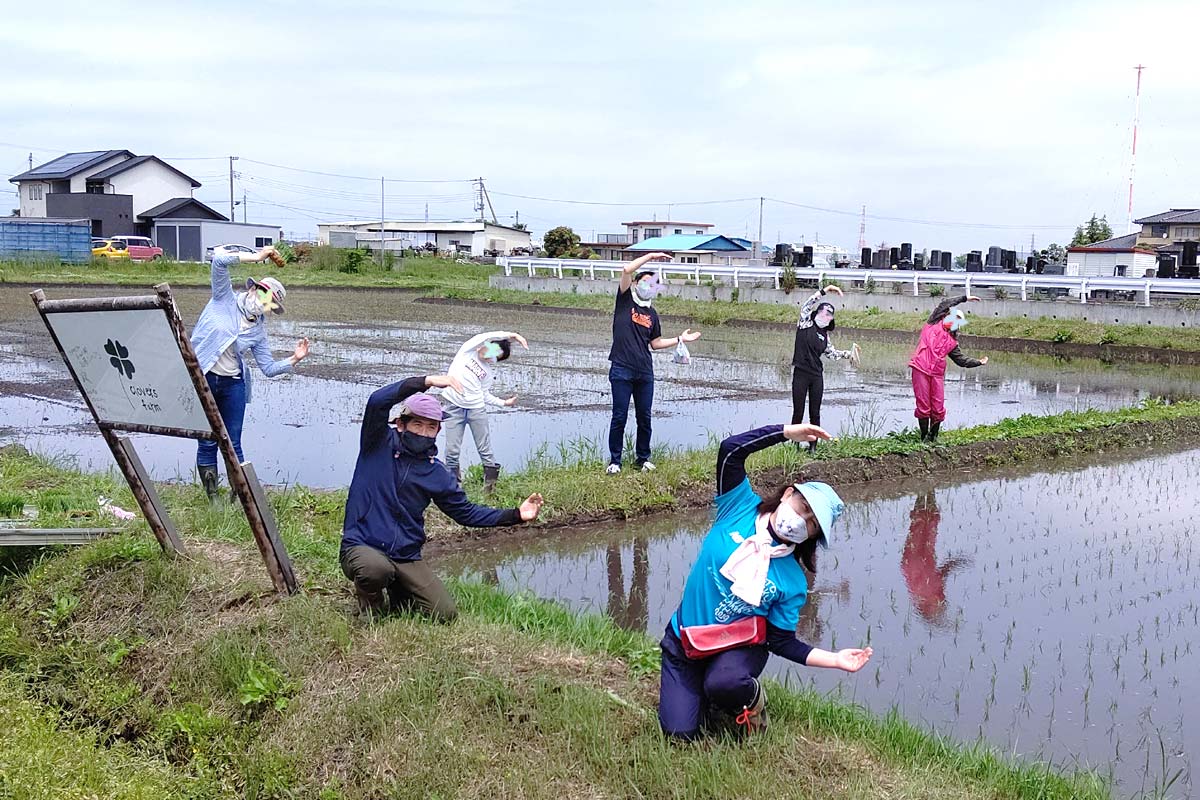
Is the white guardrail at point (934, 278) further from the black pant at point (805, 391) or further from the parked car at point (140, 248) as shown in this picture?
the parked car at point (140, 248)

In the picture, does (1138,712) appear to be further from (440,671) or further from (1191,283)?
(1191,283)

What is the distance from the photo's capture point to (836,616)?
A: 6023 mm

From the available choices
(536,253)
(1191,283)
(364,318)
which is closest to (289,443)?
(364,318)

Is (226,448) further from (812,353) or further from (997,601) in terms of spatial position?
(812,353)

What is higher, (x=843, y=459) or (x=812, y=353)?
(x=812, y=353)

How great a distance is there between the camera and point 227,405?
23.3 ft

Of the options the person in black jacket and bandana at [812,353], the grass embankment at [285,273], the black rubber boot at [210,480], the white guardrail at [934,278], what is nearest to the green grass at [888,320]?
the white guardrail at [934,278]

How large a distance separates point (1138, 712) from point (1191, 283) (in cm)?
1938

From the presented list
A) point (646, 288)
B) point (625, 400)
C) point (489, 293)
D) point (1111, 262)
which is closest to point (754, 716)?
point (625, 400)

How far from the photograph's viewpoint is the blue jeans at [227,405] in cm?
702

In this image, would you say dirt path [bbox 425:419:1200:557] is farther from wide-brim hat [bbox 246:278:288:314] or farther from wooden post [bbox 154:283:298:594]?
wooden post [bbox 154:283:298:594]

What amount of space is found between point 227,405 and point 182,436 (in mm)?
2016

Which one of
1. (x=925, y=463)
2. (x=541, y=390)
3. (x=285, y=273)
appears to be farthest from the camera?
(x=285, y=273)

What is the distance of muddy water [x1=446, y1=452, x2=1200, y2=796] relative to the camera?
4.75 metres
